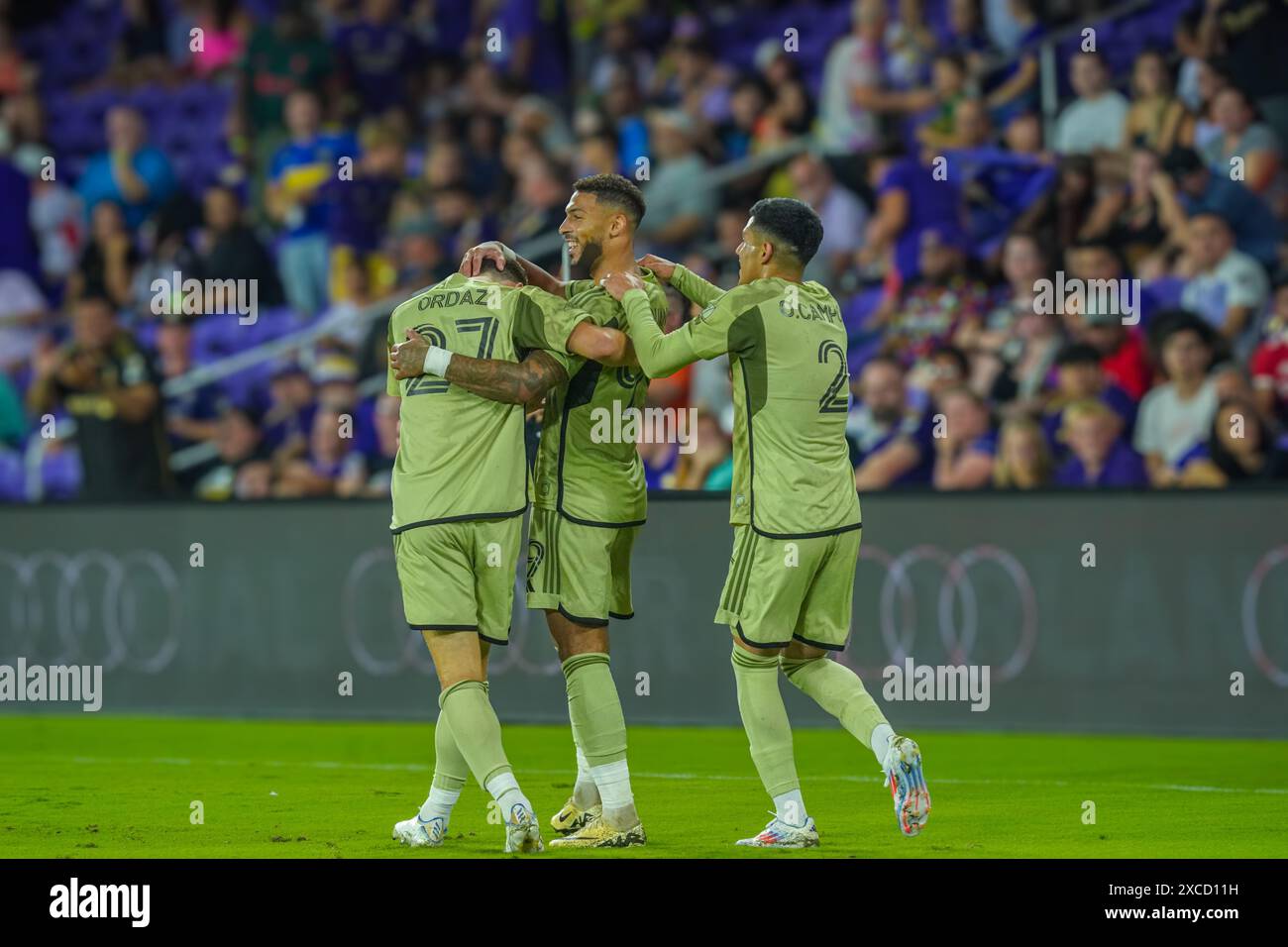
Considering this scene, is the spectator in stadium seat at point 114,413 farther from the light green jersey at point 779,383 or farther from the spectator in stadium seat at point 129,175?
the light green jersey at point 779,383

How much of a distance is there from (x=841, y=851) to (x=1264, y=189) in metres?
7.93

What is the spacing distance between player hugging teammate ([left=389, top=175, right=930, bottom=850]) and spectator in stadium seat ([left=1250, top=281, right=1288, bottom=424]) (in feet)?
19.0

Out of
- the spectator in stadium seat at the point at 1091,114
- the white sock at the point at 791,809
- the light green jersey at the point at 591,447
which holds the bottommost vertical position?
the white sock at the point at 791,809

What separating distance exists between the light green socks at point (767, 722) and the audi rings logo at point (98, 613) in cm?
697

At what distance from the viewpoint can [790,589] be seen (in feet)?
23.7

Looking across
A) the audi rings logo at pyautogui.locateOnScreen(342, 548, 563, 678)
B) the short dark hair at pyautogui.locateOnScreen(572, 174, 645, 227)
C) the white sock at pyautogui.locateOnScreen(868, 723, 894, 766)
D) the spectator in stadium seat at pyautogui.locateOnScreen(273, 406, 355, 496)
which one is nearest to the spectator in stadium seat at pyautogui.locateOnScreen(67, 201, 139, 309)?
the spectator in stadium seat at pyautogui.locateOnScreen(273, 406, 355, 496)

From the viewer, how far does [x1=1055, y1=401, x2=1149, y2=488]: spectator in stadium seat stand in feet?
40.6

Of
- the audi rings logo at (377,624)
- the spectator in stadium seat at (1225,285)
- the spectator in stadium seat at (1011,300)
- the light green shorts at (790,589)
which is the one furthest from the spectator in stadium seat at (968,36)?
the light green shorts at (790,589)

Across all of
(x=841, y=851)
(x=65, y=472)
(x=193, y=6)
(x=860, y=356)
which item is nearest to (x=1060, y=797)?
(x=841, y=851)

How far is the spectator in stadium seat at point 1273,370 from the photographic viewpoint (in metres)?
12.3

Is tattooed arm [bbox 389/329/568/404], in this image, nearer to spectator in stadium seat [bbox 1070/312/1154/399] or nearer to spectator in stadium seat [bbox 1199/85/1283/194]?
spectator in stadium seat [bbox 1070/312/1154/399]

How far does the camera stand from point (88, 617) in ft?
44.1

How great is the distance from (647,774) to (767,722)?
9.57 ft
